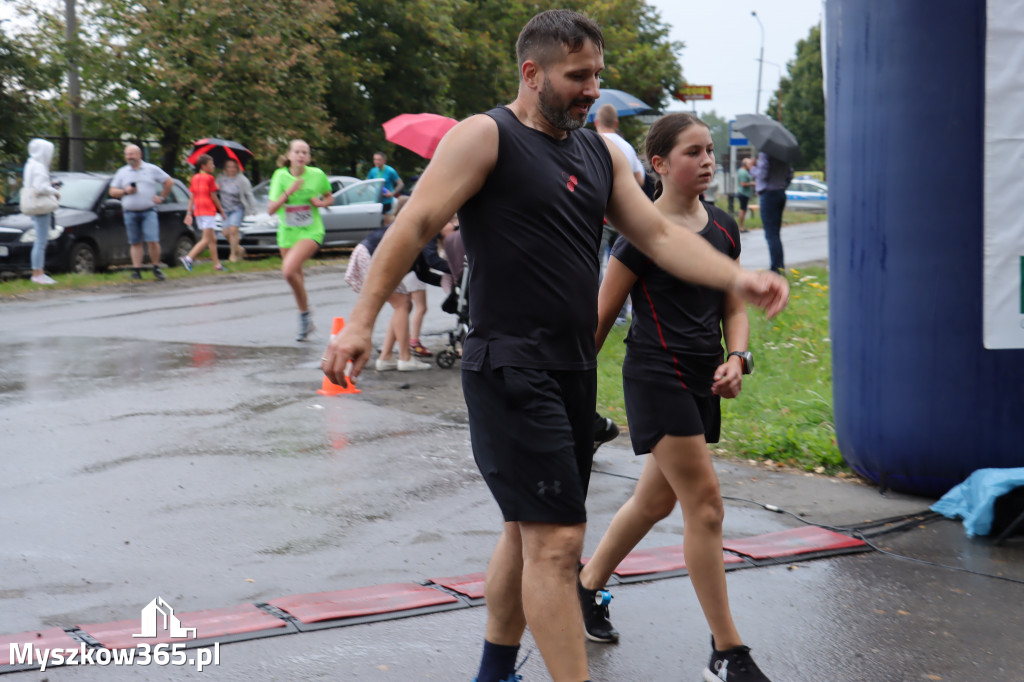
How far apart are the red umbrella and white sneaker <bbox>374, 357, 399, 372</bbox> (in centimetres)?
196

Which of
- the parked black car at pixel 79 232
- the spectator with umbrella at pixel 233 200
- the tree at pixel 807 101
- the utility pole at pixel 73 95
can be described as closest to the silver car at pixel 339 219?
Result: the spectator with umbrella at pixel 233 200

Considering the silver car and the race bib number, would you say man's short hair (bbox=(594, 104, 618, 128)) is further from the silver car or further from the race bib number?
the silver car

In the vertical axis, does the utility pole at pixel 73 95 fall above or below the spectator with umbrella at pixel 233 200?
above

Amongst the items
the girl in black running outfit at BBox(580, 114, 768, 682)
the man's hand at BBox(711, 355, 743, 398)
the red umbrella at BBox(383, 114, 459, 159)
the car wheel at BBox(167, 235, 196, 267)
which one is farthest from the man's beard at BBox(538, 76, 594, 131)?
the car wheel at BBox(167, 235, 196, 267)

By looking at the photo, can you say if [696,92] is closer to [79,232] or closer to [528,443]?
[79,232]

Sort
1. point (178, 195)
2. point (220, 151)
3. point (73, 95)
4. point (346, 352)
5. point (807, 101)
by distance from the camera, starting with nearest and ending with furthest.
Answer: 1. point (346, 352)
2. point (178, 195)
3. point (220, 151)
4. point (73, 95)
5. point (807, 101)

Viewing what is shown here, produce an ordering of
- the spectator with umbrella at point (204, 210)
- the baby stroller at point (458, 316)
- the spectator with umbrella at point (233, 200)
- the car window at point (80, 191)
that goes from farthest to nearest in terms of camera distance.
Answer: the spectator with umbrella at point (233, 200) → the spectator with umbrella at point (204, 210) → the car window at point (80, 191) → the baby stroller at point (458, 316)

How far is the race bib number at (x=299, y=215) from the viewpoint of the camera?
37.3 ft

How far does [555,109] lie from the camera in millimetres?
3189

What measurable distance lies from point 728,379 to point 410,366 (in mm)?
6324

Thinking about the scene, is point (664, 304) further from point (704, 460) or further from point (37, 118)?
point (37, 118)

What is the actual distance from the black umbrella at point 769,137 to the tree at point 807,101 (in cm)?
5972

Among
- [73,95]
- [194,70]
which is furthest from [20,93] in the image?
[194,70]

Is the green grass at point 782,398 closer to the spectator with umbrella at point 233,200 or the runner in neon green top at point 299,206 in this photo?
the runner in neon green top at point 299,206
